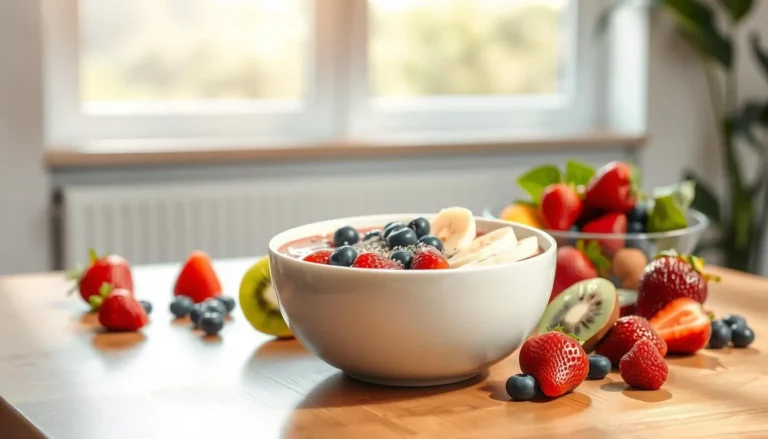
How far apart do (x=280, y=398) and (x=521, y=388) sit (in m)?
0.23

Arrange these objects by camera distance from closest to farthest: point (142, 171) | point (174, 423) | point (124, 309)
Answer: point (174, 423)
point (124, 309)
point (142, 171)

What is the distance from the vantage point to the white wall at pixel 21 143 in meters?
2.84

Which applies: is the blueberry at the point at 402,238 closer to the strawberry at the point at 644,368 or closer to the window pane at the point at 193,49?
the strawberry at the point at 644,368

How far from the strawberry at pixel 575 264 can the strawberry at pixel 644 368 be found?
10.3 inches

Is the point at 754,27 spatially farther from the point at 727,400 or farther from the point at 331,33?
the point at 727,400

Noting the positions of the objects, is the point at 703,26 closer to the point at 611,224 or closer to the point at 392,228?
the point at 611,224

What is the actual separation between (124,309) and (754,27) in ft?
9.86

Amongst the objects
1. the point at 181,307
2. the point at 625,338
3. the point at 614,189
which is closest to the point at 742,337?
the point at 625,338

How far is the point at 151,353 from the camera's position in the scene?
46.8 inches

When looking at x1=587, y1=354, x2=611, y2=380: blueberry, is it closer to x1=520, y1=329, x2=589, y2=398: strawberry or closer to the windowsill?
x1=520, y1=329, x2=589, y2=398: strawberry

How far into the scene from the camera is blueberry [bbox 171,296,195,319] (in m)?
1.36

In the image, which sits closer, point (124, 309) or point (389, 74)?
point (124, 309)

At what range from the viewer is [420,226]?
1161 mm

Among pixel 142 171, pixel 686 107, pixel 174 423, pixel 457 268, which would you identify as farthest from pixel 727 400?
pixel 686 107
